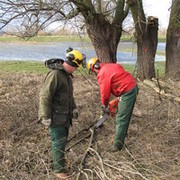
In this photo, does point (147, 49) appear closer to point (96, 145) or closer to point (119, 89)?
point (119, 89)

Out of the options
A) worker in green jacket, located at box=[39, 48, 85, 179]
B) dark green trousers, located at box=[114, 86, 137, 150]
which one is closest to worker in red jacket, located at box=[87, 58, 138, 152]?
dark green trousers, located at box=[114, 86, 137, 150]

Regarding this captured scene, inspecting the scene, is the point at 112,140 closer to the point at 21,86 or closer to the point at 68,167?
the point at 68,167

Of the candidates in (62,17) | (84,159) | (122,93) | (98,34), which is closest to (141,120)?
(122,93)

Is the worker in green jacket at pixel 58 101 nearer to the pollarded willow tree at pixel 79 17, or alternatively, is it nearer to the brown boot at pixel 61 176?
the brown boot at pixel 61 176

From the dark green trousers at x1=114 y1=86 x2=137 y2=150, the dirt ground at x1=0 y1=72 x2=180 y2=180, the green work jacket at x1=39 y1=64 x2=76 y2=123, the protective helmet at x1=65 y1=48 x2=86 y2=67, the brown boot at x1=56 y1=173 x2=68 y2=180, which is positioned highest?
the protective helmet at x1=65 y1=48 x2=86 y2=67

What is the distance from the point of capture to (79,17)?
26.7ft

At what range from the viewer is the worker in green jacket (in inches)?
129

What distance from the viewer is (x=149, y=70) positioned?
8812mm

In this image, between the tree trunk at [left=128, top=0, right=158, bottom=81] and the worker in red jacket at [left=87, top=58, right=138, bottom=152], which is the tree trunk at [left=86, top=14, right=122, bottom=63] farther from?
the worker in red jacket at [left=87, top=58, right=138, bottom=152]

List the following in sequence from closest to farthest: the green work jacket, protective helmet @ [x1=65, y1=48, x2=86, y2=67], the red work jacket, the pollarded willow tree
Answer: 1. the green work jacket
2. protective helmet @ [x1=65, y1=48, x2=86, y2=67]
3. the red work jacket
4. the pollarded willow tree

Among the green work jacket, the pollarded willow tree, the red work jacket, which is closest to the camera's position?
the green work jacket

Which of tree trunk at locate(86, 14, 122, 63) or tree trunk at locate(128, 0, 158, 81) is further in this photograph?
tree trunk at locate(128, 0, 158, 81)

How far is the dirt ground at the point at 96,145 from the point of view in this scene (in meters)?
3.27

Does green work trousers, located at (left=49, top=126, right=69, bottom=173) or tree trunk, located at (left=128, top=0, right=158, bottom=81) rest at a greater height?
tree trunk, located at (left=128, top=0, right=158, bottom=81)
